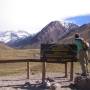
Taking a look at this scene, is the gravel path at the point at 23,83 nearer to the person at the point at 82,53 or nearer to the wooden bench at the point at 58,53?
the wooden bench at the point at 58,53

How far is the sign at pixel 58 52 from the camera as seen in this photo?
21.2 meters

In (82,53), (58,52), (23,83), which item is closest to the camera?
(82,53)

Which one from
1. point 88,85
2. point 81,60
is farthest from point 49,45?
point 88,85

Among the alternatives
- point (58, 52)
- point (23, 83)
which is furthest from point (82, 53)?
point (23, 83)

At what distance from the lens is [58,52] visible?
21.4m

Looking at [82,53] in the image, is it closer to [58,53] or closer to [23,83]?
[58,53]

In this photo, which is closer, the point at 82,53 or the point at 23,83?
the point at 82,53

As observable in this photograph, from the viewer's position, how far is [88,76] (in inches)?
733

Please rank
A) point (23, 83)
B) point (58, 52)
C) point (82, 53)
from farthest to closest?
point (58, 52)
point (23, 83)
point (82, 53)

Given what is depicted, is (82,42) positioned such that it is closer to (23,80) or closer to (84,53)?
(84,53)

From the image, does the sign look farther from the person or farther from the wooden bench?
the person

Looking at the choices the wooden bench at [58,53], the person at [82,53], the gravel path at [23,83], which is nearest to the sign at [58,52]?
the wooden bench at [58,53]

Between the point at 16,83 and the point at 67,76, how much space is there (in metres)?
3.05

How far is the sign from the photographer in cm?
2120
